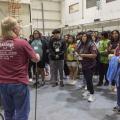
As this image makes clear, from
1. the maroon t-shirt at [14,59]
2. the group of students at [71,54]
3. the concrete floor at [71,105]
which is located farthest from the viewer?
the group of students at [71,54]

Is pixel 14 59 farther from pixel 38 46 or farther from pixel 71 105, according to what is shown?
pixel 38 46

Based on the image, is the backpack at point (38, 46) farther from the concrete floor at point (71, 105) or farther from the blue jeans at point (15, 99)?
the blue jeans at point (15, 99)

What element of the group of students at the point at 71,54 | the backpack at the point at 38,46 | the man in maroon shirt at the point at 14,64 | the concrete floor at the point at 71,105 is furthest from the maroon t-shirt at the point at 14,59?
the backpack at the point at 38,46

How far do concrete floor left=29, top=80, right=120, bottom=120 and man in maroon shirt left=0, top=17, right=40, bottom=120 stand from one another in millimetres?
1485

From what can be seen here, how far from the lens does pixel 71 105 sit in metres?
4.93

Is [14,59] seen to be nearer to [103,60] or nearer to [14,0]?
[103,60]

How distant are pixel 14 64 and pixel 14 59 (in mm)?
51

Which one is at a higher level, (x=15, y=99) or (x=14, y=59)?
(x=14, y=59)

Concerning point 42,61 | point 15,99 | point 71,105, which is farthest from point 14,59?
point 42,61

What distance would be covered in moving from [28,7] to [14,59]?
16287mm

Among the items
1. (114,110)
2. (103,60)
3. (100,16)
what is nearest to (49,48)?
(103,60)

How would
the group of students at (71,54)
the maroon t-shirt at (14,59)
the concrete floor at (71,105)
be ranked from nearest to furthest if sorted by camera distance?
1. the maroon t-shirt at (14,59)
2. the concrete floor at (71,105)
3. the group of students at (71,54)

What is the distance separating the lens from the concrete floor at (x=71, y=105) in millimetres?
4266

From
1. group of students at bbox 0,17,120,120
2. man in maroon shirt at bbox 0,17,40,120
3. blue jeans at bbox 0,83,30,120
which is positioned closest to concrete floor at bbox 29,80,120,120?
group of students at bbox 0,17,120,120
